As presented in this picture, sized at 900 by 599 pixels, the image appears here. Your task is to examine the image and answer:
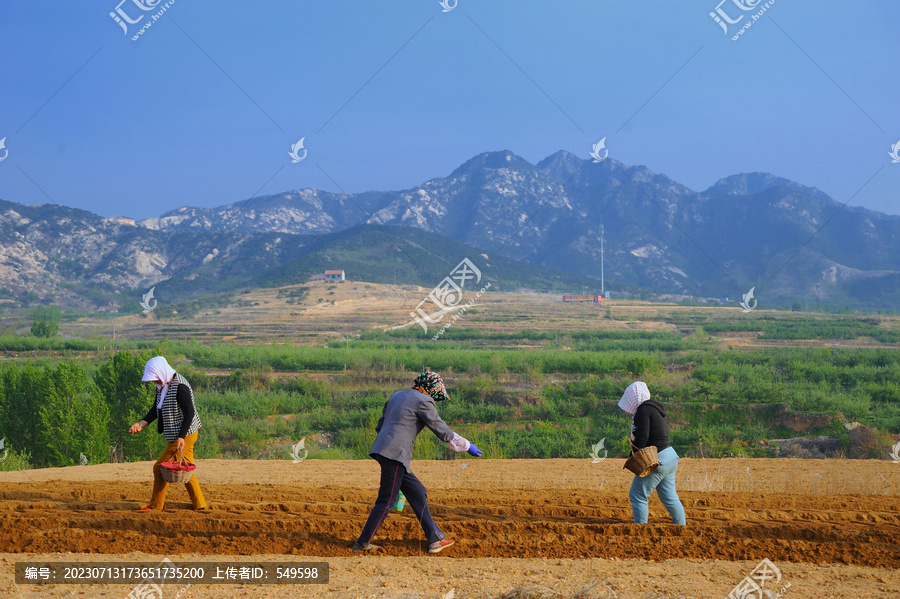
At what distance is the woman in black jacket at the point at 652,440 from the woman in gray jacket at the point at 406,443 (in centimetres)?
156

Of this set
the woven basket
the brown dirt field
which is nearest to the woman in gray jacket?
the brown dirt field

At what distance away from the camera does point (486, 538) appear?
6.14 m

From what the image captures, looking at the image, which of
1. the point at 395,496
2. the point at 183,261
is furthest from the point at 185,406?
the point at 183,261

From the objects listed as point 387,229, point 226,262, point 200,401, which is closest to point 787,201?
point 387,229

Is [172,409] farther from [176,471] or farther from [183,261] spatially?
[183,261]

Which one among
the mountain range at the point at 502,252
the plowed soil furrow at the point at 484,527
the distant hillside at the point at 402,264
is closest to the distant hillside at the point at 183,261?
the distant hillside at the point at 402,264

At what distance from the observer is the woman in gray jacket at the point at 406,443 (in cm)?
532

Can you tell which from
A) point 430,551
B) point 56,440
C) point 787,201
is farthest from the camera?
point 787,201

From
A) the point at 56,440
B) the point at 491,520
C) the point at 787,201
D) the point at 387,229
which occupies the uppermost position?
the point at 787,201

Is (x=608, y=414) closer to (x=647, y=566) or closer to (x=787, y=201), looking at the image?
(x=647, y=566)

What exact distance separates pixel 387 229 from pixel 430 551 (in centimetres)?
12668

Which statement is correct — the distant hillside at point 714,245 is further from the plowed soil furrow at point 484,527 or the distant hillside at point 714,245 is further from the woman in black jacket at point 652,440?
the woman in black jacket at point 652,440

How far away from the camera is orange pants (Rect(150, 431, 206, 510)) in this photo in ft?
22.1

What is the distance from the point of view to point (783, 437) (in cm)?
2444
